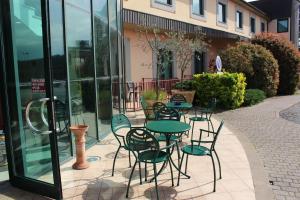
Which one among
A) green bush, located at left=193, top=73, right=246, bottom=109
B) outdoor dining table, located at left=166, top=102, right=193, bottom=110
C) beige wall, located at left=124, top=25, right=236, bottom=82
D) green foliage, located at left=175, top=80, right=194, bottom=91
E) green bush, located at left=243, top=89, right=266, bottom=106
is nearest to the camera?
outdoor dining table, located at left=166, top=102, right=193, bottom=110

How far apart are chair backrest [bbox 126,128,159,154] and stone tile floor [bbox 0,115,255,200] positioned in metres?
0.66

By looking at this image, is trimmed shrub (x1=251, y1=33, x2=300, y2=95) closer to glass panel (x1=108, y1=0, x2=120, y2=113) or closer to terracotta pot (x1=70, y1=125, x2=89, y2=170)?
glass panel (x1=108, y1=0, x2=120, y2=113)

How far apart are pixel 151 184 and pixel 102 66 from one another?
328cm

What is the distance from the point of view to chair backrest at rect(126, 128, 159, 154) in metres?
3.52

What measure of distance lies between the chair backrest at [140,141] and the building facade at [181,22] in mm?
7164

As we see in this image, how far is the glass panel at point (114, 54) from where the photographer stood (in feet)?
23.4

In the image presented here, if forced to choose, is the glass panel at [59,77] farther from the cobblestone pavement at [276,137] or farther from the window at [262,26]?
the window at [262,26]

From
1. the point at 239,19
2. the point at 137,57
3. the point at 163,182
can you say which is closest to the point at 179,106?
the point at 163,182

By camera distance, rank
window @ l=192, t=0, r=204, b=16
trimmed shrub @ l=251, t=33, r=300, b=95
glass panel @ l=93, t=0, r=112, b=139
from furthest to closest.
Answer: window @ l=192, t=0, r=204, b=16 → trimmed shrub @ l=251, t=33, r=300, b=95 → glass panel @ l=93, t=0, r=112, b=139

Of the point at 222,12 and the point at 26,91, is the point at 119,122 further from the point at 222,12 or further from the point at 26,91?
the point at 222,12

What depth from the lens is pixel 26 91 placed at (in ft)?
13.1

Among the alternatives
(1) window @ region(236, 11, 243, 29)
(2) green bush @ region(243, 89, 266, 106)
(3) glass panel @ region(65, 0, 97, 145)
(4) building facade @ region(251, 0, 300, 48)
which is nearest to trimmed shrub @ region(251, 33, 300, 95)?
(2) green bush @ region(243, 89, 266, 106)

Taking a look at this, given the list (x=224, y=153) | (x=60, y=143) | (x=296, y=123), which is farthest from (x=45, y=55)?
(x=296, y=123)

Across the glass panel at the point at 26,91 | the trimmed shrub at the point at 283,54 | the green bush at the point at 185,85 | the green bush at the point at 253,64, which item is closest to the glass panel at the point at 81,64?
the glass panel at the point at 26,91
